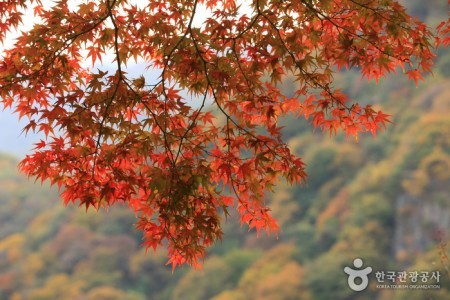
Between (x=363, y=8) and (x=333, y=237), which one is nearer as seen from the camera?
(x=363, y=8)

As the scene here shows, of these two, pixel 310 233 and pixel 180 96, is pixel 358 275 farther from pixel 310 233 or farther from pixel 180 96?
pixel 180 96

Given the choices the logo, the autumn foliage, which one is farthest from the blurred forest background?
the autumn foliage

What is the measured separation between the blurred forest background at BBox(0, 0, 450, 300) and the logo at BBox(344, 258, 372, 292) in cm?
18

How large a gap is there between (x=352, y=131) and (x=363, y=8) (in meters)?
0.78

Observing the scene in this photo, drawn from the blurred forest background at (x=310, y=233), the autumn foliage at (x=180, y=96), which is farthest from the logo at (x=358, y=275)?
the autumn foliage at (x=180, y=96)

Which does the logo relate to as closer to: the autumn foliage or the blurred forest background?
the blurred forest background

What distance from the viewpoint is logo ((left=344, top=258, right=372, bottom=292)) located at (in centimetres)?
833

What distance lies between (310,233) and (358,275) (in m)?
2.45

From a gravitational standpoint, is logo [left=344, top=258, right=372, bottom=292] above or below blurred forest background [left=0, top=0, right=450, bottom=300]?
below

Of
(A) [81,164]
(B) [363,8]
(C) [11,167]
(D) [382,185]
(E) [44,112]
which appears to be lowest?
(A) [81,164]

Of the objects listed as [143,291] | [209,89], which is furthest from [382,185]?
[209,89]

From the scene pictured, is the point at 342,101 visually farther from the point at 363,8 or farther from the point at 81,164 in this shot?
the point at 81,164

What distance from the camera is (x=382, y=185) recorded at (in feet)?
34.1

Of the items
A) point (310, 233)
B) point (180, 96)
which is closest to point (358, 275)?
point (310, 233)
